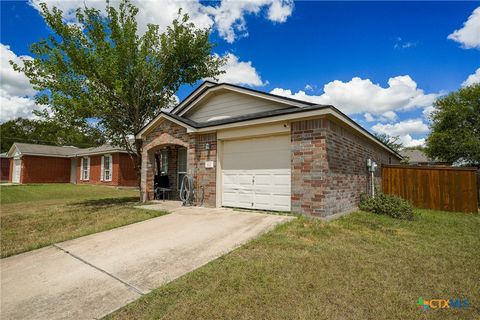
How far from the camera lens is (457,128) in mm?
21172

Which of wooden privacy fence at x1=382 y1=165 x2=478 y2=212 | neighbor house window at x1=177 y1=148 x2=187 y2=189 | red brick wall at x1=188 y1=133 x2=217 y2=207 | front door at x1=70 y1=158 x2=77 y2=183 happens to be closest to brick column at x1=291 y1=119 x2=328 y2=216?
red brick wall at x1=188 y1=133 x2=217 y2=207

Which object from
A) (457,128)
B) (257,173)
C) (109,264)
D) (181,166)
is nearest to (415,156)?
(457,128)

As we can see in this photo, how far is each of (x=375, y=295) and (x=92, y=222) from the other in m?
7.36

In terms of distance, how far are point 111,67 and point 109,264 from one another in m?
8.89

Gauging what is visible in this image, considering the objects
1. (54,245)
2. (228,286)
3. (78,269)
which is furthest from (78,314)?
(54,245)

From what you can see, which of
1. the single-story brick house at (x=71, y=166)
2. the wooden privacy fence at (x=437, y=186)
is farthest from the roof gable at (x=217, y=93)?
the single-story brick house at (x=71, y=166)

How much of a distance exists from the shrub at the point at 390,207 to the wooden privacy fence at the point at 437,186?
10.2ft

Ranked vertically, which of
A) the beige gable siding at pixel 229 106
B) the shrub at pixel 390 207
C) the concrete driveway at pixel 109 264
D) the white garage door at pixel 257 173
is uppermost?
the beige gable siding at pixel 229 106

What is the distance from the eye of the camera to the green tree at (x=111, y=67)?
10336 millimetres

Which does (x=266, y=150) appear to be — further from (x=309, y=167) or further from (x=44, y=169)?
(x=44, y=169)

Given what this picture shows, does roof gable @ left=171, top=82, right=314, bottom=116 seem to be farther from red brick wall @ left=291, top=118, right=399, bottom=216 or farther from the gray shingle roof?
the gray shingle roof

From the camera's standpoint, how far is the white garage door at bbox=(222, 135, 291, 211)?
737 centimetres

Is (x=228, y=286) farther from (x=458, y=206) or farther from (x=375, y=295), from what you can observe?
(x=458, y=206)

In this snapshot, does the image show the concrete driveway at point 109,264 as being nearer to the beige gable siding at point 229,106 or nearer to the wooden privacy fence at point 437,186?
the beige gable siding at point 229,106
